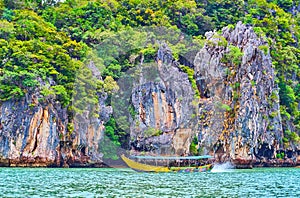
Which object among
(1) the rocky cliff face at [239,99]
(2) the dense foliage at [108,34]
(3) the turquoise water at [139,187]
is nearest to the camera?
(3) the turquoise water at [139,187]

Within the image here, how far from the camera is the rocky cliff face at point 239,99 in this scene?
1642 inches

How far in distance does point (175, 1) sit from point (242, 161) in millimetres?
18864

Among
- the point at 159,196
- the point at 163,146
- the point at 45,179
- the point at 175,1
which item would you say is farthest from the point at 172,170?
the point at 175,1

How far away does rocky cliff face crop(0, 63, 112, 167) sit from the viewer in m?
36.9

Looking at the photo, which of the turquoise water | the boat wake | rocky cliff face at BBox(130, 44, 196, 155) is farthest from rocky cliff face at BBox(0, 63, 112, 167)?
the turquoise water

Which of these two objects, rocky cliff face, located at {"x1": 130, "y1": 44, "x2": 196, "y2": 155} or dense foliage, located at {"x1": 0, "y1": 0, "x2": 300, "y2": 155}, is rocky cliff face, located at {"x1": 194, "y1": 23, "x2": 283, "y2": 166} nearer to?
rocky cliff face, located at {"x1": 130, "y1": 44, "x2": 196, "y2": 155}

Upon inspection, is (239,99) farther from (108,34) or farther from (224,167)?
(108,34)

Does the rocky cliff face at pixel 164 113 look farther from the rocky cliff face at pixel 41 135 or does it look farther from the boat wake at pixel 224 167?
the rocky cliff face at pixel 41 135

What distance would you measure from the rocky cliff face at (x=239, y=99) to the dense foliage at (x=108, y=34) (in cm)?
193

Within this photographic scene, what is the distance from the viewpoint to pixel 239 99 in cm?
4238

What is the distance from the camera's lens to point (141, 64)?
45.1 metres

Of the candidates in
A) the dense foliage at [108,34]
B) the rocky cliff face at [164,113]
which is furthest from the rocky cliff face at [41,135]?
the rocky cliff face at [164,113]

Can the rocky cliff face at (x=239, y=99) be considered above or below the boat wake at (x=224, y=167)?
above

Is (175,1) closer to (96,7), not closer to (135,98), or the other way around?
(96,7)
